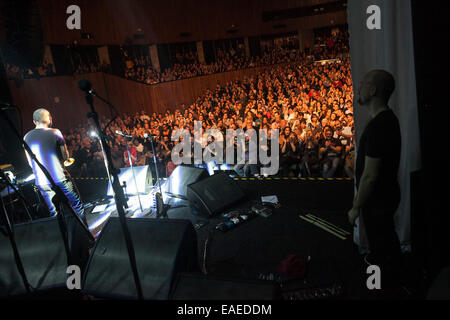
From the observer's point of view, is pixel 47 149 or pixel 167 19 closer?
pixel 47 149

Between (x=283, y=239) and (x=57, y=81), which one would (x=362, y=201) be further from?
(x=57, y=81)

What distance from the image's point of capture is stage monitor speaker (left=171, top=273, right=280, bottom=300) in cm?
142

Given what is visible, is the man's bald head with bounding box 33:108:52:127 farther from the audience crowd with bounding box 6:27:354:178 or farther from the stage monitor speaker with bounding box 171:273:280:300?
the stage monitor speaker with bounding box 171:273:280:300

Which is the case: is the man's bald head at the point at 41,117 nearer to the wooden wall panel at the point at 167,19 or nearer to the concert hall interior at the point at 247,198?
the concert hall interior at the point at 247,198

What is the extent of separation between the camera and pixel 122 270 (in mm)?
1905

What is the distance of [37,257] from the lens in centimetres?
215

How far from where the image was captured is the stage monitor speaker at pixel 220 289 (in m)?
1.42

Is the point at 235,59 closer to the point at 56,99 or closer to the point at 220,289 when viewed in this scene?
the point at 56,99

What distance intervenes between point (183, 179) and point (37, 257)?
188 centimetres

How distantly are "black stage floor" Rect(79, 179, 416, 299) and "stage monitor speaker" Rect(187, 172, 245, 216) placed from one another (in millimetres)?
103

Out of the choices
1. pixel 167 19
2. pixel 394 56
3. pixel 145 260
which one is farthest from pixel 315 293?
pixel 167 19

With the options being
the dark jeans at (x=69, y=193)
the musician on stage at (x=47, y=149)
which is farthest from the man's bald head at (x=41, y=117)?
the dark jeans at (x=69, y=193)

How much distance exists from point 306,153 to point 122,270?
334 centimetres
